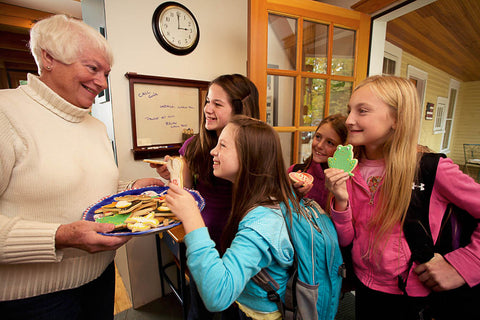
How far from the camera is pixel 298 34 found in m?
1.81

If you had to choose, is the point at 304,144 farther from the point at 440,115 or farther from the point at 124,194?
the point at 440,115

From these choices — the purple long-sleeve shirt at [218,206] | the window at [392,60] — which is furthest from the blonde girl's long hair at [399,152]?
the window at [392,60]

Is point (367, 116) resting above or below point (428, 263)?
above

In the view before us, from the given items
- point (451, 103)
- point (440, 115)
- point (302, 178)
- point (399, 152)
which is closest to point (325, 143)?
point (302, 178)

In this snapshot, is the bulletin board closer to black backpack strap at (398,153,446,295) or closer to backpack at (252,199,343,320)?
backpack at (252,199,343,320)

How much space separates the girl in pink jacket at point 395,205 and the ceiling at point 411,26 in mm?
1466

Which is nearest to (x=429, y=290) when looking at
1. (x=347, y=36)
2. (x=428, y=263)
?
(x=428, y=263)

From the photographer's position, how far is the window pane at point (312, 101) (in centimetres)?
194

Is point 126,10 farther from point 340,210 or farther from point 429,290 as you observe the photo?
point 429,290

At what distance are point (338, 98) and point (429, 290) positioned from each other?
1.63m

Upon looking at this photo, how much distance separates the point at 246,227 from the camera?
762 mm

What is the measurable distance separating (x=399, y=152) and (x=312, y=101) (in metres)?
1.22

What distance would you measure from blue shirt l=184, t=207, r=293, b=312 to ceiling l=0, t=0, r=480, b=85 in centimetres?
209

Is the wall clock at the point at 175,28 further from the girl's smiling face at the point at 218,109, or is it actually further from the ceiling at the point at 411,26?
the ceiling at the point at 411,26
